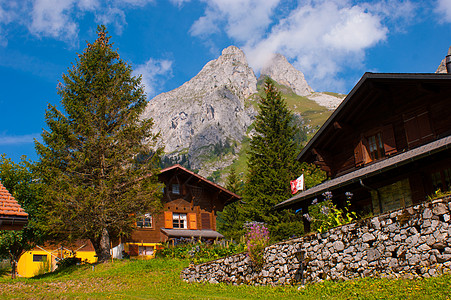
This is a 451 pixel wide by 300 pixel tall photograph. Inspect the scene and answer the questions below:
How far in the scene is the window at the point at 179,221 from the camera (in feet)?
116

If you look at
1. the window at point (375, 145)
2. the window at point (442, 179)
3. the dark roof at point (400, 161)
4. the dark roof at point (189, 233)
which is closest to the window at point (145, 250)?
the dark roof at point (189, 233)

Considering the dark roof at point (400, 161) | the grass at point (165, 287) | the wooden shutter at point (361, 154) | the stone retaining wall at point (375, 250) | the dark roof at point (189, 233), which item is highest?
the wooden shutter at point (361, 154)

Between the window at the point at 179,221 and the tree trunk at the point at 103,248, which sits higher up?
the window at the point at 179,221

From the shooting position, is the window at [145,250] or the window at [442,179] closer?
the window at [442,179]

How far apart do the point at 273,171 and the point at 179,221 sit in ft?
31.3

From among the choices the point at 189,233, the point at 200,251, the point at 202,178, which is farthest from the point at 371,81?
the point at 189,233

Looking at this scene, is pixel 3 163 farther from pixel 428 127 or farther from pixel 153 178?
pixel 428 127

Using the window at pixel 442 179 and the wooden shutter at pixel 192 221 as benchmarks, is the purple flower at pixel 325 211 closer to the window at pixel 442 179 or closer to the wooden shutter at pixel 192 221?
the window at pixel 442 179

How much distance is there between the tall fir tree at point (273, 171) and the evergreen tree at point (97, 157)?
491 inches

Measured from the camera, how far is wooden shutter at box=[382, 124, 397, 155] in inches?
651

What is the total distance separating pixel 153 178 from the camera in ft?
84.5

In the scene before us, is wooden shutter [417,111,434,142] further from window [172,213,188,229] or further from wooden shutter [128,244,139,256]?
window [172,213,188,229]

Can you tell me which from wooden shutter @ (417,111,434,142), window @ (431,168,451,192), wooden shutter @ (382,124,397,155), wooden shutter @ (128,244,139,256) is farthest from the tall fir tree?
window @ (431,168,451,192)

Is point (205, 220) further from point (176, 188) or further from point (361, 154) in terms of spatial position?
point (361, 154)
